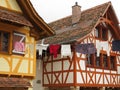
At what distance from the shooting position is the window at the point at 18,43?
15203 millimetres

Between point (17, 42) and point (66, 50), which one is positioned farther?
point (66, 50)

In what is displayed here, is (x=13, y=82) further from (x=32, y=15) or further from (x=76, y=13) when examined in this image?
(x=76, y=13)

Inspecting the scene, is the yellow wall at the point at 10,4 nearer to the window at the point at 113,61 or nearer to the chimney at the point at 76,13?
the chimney at the point at 76,13

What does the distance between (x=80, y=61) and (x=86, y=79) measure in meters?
Answer: 1.39

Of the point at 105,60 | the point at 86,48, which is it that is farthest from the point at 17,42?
the point at 105,60

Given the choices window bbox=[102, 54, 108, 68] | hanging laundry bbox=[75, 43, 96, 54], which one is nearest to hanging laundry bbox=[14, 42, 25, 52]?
hanging laundry bbox=[75, 43, 96, 54]

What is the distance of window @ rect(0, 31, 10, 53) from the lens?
14.9 metres

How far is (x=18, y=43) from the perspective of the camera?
15.3 m

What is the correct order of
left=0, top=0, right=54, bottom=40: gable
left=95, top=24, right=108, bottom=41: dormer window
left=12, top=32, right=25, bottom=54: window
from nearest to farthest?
1. left=0, top=0, right=54, bottom=40: gable
2. left=12, top=32, right=25, bottom=54: window
3. left=95, top=24, right=108, bottom=41: dormer window

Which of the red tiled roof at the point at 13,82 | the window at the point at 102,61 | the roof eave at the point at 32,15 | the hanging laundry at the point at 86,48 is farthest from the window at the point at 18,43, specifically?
the window at the point at 102,61

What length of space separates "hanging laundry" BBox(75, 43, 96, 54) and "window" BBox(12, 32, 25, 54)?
5566 millimetres

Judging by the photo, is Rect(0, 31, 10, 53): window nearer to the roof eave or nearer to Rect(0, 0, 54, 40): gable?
Rect(0, 0, 54, 40): gable

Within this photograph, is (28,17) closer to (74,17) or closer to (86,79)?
(86,79)

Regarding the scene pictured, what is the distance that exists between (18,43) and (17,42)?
0.08 m
